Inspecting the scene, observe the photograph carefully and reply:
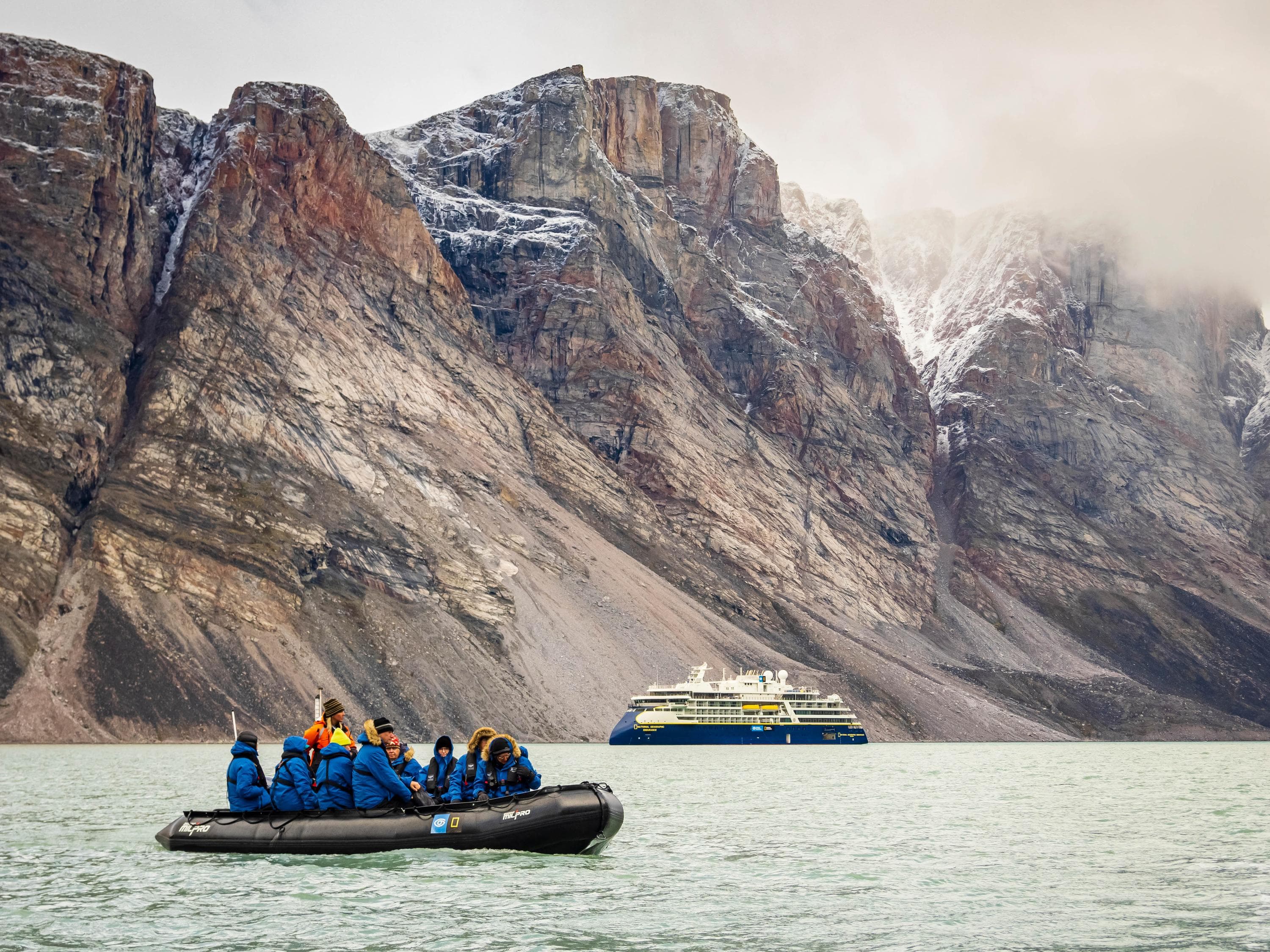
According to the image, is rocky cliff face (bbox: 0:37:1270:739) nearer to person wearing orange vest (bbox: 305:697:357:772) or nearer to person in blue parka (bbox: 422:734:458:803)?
person wearing orange vest (bbox: 305:697:357:772)

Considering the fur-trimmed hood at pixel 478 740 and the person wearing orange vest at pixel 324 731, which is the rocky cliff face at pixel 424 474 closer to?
the person wearing orange vest at pixel 324 731

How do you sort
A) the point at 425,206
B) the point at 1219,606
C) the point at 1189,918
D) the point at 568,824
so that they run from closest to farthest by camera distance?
the point at 1189,918
the point at 568,824
the point at 425,206
the point at 1219,606

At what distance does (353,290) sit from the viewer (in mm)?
142875

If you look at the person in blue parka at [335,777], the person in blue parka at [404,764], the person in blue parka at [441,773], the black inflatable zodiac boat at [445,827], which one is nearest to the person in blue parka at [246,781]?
the black inflatable zodiac boat at [445,827]

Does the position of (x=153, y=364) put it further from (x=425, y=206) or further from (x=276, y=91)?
(x=425, y=206)

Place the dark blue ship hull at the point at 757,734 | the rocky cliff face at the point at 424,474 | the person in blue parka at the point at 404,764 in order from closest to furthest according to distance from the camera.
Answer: the person in blue parka at the point at 404,764, the rocky cliff face at the point at 424,474, the dark blue ship hull at the point at 757,734

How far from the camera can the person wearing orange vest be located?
30.7 meters

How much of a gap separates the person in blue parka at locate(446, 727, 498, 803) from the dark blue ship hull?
81.6 meters

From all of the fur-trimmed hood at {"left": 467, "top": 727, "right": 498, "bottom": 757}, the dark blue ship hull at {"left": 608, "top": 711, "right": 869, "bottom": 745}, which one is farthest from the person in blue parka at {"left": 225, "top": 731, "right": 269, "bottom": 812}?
the dark blue ship hull at {"left": 608, "top": 711, "right": 869, "bottom": 745}

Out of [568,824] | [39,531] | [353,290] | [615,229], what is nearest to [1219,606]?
[615,229]

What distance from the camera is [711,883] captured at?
1136 inches

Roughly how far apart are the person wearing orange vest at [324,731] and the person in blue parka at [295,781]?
0.61 feet

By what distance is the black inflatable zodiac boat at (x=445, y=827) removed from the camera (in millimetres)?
30156

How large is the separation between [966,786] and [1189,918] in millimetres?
37901
